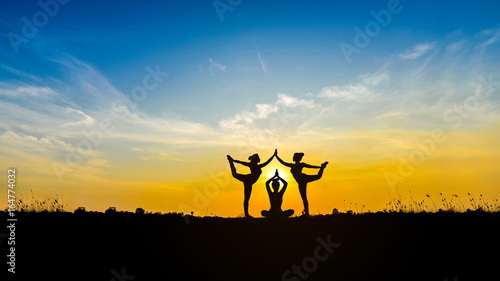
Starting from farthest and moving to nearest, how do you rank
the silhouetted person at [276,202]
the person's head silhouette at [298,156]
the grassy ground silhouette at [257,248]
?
1. the person's head silhouette at [298,156]
2. the silhouetted person at [276,202]
3. the grassy ground silhouette at [257,248]

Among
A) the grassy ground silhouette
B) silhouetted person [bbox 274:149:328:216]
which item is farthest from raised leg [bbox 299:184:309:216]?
the grassy ground silhouette

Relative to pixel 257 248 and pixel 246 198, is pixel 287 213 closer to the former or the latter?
pixel 246 198

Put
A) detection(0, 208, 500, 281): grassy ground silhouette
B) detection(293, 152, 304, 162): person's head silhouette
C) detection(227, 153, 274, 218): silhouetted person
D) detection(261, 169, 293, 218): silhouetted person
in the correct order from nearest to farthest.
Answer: detection(0, 208, 500, 281): grassy ground silhouette
detection(261, 169, 293, 218): silhouetted person
detection(227, 153, 274, 218): silhouetted person
detection(293, 152, 304, 162): person's head silhouette

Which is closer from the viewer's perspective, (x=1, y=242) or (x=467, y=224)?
(x=1, y=242)

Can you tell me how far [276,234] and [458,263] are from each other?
216 inches

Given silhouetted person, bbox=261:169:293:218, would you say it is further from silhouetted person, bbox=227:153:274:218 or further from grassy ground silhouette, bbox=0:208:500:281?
grassy ground silhouette, bbox=0:208:500:281

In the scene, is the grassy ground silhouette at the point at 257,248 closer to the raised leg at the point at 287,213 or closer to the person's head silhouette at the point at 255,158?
the raised leg at the point at 287,213

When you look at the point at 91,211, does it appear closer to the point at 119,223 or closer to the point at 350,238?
the point at 119,223

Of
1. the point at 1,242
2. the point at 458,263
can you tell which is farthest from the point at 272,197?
the point at 1,242

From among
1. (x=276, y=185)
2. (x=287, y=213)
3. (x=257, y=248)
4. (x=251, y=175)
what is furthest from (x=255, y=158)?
(x=257, y=248)

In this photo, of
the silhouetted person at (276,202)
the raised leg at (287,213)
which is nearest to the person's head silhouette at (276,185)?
the silhouetted person at (276,202)

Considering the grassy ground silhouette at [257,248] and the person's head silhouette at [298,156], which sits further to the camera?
the person's head silhouette at [298,156]

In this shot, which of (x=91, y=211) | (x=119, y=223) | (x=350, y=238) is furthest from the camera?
(x=91, y=211)

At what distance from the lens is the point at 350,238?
12.1 meters
